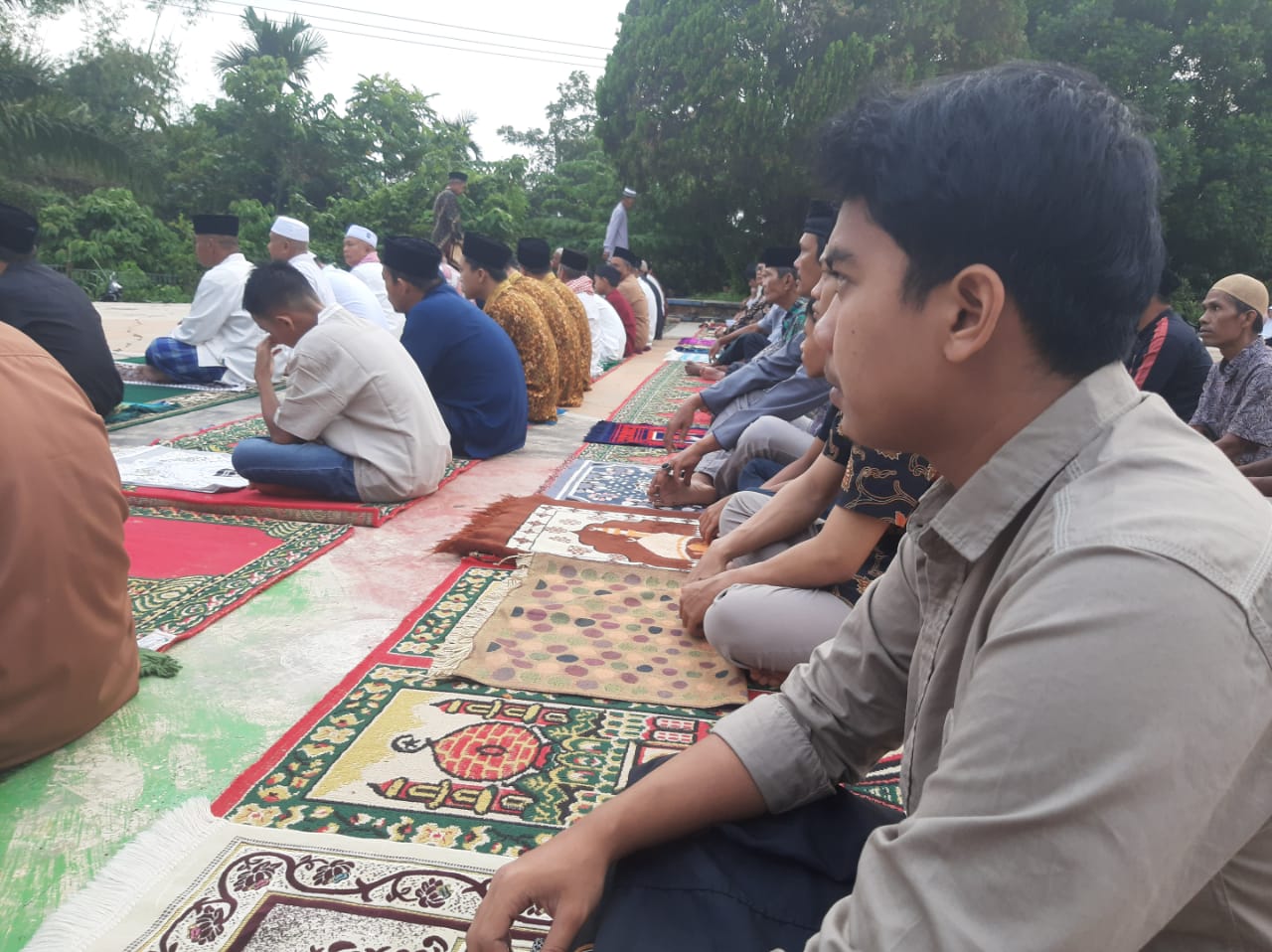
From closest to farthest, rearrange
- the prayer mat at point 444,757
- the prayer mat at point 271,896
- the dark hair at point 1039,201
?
the dark hair at point 1039,201
the prayer mat at point 271,896
the prayer mat at point 444,757

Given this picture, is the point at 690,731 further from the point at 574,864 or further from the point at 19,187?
the point at 19,187

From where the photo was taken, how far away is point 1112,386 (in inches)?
32.6

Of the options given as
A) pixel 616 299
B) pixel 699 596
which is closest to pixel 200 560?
pixel 699 596

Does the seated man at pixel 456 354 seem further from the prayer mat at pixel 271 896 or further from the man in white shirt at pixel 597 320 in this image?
the man in white shirt at pixel 597 320

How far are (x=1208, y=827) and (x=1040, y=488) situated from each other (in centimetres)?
30

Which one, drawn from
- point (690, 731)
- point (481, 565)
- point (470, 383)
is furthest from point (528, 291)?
point (690, 731)

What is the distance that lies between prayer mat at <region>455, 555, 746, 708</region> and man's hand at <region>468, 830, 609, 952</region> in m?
1.20

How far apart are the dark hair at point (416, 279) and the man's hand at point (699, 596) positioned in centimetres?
290

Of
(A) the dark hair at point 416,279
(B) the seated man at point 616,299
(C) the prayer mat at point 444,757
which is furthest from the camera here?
(B) the seated man at point 616,299

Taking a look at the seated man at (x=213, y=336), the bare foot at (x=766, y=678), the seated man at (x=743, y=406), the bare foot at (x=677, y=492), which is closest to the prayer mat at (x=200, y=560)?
the bare foot at (x=677, y=492)

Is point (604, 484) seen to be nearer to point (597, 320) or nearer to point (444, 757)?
point (444, 757)

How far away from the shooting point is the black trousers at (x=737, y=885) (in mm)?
962

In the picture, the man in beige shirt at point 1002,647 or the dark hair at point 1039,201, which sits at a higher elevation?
the dark hair at point 1039,201

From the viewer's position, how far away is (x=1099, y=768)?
61 cm
